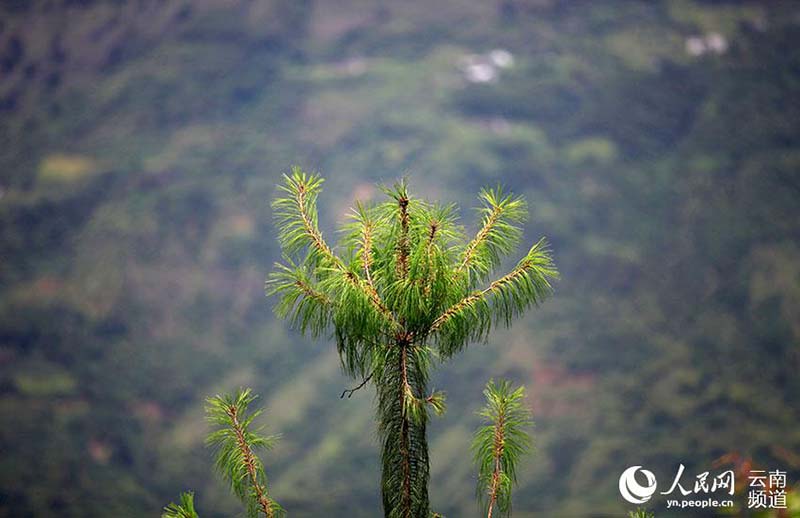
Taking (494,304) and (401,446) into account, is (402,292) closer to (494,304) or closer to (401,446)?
(494,304)

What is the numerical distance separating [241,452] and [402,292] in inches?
66.3

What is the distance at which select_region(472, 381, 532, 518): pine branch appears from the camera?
25.0 feet

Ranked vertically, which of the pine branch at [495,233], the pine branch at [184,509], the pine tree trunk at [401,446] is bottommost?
the pine branch at [184,509]

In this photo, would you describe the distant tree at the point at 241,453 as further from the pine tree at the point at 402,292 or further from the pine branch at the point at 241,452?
the pine tree at the point at 402,292

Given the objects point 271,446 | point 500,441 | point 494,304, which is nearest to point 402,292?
point 494,304

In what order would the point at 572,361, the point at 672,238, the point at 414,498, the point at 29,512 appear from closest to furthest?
the point at 414,498 → the point at 29,512 → the point at 572,361 → the point at 672,238

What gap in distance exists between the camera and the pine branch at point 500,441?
761 centimetres

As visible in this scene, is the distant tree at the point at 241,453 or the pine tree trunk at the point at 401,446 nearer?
the pine tree trunk at the point at 401,446

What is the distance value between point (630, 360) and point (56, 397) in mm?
97845

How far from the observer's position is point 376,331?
727 cm

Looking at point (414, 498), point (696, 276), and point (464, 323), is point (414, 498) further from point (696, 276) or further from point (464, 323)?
point (696, 276)

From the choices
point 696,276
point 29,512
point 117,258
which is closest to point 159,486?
point 29,512

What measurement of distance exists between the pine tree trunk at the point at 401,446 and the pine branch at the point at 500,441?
20.8 inches

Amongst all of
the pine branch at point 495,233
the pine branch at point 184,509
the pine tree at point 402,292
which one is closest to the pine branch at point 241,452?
the pine branch at point 184,509
